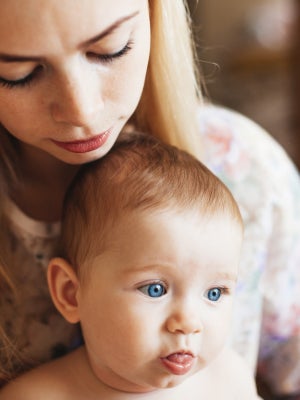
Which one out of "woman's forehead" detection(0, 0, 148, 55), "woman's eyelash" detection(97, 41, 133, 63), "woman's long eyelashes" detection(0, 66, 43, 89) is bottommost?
"woman's eyelash" detection(97, 41, 133, 63)

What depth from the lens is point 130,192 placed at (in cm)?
88

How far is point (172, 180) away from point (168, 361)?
213 mm

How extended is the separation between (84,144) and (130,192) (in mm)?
82

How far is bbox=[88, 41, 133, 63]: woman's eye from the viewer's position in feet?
2.72

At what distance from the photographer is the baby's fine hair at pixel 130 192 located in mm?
872

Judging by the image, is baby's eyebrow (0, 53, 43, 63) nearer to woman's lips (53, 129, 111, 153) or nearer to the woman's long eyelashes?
the woman's long eyelashes

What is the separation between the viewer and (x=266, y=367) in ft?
4.40

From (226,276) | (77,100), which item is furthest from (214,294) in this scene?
(77,100)

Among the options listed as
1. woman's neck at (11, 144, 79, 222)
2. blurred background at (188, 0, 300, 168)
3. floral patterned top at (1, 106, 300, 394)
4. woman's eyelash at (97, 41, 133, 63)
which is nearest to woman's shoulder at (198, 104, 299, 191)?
floral patterned top at (1, 106, 300, 394)

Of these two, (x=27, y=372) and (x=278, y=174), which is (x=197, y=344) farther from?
(x=278, y=174)

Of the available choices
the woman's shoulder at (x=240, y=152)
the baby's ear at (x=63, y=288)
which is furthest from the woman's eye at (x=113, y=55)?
the woman's shoulder at (x=240, y=152)

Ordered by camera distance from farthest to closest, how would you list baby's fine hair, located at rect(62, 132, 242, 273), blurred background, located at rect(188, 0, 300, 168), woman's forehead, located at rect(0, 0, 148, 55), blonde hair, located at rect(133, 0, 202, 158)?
blurred background, located at rect(188, 0, 300, 168) → blonde hair, located at rect(133, 0, 202, 158) → baby's fine hair, located at rect(62, 132, 242, 273) → woman's forehead, located at rect(0, 0, 148, 55)

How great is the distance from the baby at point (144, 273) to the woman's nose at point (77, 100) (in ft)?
0.33

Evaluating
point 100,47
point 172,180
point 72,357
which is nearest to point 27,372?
point 72,357
